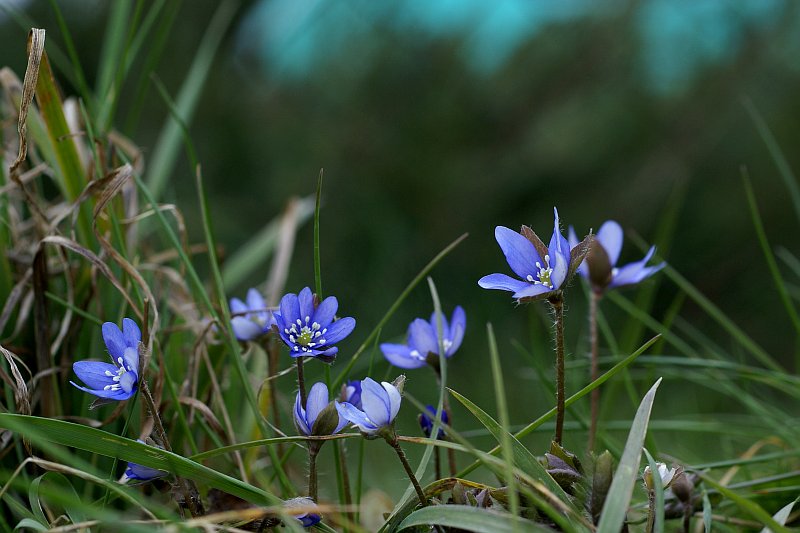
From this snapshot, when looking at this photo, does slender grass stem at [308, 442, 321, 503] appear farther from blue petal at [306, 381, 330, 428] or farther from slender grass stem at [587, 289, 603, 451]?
slender grass stem at [587, 289, 603, 451]

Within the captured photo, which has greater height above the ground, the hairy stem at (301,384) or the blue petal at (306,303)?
the blue petal at (306,303)

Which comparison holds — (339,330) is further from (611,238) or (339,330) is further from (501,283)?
(611,238)

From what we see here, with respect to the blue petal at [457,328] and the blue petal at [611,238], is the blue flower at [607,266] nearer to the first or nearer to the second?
the blue petal at [611,238]

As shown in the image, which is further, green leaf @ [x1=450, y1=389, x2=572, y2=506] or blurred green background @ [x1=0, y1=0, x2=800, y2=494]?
blurred green background @ [x1=0, y1=0, x2=800, y2=494]

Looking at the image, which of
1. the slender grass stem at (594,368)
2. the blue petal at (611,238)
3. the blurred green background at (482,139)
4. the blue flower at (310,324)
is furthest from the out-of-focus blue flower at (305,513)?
the blurred green background at (482,139)

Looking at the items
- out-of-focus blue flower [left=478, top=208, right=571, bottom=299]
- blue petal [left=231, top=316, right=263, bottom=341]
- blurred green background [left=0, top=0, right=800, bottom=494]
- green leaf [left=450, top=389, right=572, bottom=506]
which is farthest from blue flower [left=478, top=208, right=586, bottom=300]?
blurred green background [left=0, top=0, right=800, bottom=494]

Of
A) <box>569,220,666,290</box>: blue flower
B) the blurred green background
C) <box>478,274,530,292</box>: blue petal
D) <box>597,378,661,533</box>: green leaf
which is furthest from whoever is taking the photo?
the blurred green background
